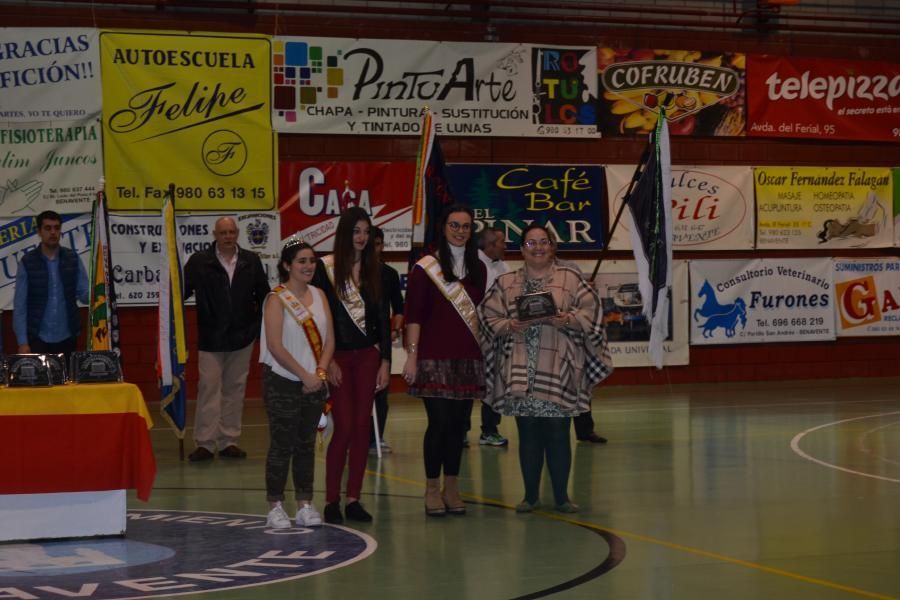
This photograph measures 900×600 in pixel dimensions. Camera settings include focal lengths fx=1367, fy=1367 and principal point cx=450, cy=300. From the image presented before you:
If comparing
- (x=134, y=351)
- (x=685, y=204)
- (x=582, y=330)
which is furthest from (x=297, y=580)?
(x=685, y=204)

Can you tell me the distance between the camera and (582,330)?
26.0 ft

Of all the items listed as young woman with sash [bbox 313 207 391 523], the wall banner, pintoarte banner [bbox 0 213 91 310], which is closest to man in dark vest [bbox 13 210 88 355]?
young woman with sash [bbox 313 207 391 523]

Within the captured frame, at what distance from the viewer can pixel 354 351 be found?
770cm

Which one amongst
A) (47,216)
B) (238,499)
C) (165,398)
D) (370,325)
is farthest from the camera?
(165,398)

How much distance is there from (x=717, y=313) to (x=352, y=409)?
1115 cm

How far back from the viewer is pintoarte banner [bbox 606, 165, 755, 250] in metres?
17.8

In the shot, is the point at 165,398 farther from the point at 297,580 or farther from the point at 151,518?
the point at 297,580

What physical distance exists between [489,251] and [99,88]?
21.0 ft

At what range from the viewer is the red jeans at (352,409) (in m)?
7.65

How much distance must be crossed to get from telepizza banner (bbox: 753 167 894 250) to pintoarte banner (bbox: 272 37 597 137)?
2.71 meters

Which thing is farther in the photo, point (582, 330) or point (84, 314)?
point (84, 314)

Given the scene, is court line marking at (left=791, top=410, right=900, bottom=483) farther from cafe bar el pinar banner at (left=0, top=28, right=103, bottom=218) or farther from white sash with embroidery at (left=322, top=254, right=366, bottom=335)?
cafe bar el pinar banner at (left=0, top=28, right=103, bottom=218)

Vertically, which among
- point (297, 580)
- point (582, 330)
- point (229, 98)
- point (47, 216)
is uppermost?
point (229, 98)

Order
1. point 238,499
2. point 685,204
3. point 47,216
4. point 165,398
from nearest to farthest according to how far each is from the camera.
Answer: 1. point 238,499
2. point 47,216
3. point 165,398
4. point 685,204
